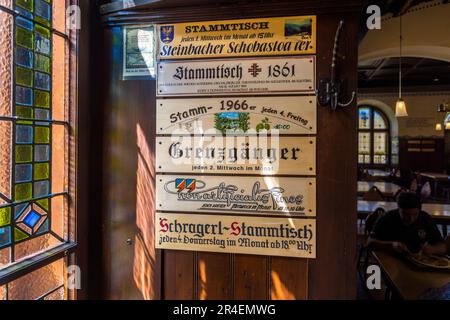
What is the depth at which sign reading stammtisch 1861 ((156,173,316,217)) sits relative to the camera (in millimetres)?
1483

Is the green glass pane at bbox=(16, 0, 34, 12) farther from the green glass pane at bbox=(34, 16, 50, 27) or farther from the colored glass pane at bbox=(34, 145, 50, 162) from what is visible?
the colored glass pane at bbox=(34, 145, 50, 162)

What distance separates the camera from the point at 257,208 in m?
1.52

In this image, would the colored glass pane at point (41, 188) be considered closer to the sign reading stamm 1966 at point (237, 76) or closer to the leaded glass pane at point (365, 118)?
the sign reading stamm 1966 at point (237, 76)

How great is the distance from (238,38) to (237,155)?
0.60 metres

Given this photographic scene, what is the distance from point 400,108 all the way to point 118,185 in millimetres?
5033

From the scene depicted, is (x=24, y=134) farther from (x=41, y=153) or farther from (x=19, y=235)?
(x=19, y=235)

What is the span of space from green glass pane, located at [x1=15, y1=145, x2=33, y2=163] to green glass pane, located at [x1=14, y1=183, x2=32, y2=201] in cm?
11

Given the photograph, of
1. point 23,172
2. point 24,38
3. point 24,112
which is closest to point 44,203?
point 23,172

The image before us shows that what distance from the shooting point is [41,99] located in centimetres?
138

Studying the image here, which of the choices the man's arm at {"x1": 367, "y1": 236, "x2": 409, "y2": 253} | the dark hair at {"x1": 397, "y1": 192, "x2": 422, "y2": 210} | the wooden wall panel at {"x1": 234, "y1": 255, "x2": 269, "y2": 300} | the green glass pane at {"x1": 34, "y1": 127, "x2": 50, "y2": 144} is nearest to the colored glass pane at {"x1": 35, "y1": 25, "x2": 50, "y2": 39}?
the green glass pane at {"x1": 34, "y1": 127, "x2": 50, "y2": 144}

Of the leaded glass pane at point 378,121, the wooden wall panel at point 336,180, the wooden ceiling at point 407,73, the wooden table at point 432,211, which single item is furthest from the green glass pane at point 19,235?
the leaded glass pane at point 378,121

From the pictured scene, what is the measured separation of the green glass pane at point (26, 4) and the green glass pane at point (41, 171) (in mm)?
694
